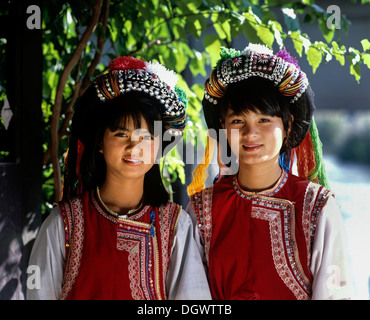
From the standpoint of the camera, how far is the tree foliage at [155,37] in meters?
2.27

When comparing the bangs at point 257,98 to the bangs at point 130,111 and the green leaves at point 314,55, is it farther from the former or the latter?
the green leaves at point 314,55

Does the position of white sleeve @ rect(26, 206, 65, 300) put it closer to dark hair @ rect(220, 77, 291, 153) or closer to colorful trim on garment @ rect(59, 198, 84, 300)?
colorful trim on garment @ rect(59, 198, 84, 300)

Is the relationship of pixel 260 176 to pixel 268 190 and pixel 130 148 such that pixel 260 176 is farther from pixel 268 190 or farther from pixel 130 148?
pixel 130 148

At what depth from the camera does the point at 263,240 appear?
1.78 metres

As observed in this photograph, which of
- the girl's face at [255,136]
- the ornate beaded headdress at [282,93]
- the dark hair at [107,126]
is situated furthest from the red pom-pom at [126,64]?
the girl's face at [255,136]

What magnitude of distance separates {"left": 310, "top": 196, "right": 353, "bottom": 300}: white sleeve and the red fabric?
4 centimetres

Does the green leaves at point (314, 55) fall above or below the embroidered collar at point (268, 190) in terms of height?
above

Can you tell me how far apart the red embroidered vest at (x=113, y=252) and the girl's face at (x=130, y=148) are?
147 millimetres

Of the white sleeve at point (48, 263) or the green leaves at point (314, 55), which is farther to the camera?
the green leaves at point (314, 55)

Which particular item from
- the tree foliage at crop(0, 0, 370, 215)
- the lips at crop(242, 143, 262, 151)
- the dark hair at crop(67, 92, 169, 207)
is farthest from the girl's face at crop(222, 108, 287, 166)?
the tree foliage at crop(0, 0, 370, 215)

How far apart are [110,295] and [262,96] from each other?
819mm

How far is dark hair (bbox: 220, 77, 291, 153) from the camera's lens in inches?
69.4
